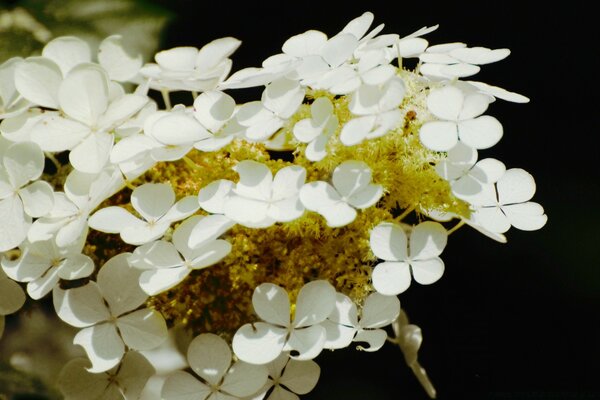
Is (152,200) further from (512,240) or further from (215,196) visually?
(512,240)

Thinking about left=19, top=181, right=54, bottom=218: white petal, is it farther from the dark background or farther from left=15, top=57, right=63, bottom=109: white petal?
the dark background

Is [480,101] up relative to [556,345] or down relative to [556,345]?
up

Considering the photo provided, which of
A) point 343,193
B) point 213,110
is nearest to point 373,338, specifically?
point 343,193

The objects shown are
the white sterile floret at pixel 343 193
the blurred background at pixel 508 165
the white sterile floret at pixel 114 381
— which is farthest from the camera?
the blurred background at pixel 508 165

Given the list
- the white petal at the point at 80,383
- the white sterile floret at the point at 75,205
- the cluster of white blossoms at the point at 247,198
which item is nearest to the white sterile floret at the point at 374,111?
the cluster of white blossoms at the point at 247,198

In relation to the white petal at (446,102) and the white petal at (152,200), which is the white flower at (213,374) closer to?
the white petal at (152,200)

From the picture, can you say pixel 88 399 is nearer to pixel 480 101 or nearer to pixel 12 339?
Result: pixel 12 339

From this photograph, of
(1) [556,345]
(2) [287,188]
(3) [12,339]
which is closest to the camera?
(2) [287,188]

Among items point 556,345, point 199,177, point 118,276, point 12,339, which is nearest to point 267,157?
point 199,177
